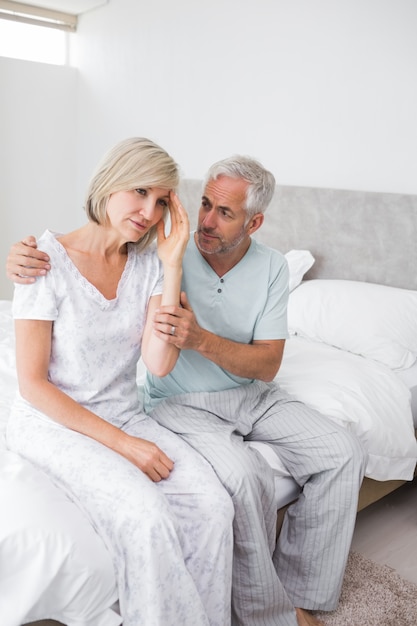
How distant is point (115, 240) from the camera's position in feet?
5.32

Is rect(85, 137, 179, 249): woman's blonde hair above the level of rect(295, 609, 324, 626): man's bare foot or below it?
above

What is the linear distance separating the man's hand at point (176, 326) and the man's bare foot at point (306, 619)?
2.39ft

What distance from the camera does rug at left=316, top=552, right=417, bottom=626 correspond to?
1783mm

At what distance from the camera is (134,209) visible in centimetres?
155

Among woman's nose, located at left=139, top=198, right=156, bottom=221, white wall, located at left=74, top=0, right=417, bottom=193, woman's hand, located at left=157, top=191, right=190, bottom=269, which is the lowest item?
woman's hand, located at left=157, top=191, right=190, bottom=269

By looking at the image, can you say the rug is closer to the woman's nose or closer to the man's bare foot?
the man's bare foot

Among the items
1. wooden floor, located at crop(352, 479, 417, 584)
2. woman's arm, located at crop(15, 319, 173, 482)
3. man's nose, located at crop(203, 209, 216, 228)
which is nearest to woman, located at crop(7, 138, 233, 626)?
woman's arm, located at crop(15, 319, 173, 482)

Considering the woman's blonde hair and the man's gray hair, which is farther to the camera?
the man's gray hair

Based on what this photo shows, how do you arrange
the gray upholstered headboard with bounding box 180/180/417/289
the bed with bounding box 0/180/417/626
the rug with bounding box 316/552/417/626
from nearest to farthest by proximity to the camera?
the bed with bounding box 0/180/417/626 < the rug with bounding box 316/552/417/626 < the gray upholstered headboard with bounding box 180/180/417/289

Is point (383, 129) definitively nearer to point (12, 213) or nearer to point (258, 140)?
point (258, 140)

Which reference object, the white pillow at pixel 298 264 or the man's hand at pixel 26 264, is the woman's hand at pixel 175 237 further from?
the white pillow at pixel 298 264

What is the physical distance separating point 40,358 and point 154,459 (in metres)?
0.33

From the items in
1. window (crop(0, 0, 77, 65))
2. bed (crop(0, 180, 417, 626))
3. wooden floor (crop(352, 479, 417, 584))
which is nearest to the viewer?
bed (crop(0, 180, 417, 626))

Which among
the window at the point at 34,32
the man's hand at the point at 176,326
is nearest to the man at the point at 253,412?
the man's hand at the point at 176,326
